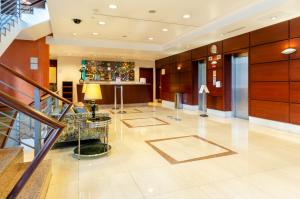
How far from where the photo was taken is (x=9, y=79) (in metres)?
7.01

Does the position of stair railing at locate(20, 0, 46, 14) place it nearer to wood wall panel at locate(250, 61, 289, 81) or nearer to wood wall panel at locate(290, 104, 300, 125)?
wood wall panel at locate(250, 61, 289, 81)

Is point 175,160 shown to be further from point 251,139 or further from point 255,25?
point 255,25

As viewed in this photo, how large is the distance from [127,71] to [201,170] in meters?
10.8

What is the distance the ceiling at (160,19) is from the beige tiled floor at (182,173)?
3.03 m

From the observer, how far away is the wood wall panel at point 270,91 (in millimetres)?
5418

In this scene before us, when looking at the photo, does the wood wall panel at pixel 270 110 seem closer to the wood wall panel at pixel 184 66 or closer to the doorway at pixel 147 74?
the wood wall panel at pixel 184 66

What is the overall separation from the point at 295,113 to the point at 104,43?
23.0 ft

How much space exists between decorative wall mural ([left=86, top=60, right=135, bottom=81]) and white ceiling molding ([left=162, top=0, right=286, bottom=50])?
18.7 feet

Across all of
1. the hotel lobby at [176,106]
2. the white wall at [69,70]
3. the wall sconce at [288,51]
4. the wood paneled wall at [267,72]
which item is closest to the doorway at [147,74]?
the hotel lobby at [176,106]

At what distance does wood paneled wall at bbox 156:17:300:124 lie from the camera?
5172 millimetres

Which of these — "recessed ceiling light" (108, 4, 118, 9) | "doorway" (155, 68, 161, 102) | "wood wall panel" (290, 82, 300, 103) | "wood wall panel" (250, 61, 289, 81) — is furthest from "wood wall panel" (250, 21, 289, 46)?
"doorway" (155, 68, 161, 102)

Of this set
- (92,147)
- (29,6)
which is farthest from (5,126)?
(29,6)

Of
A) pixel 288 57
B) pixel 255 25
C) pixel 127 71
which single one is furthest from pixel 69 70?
pixel 288 57

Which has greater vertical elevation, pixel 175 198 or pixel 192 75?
pixel 192 75
